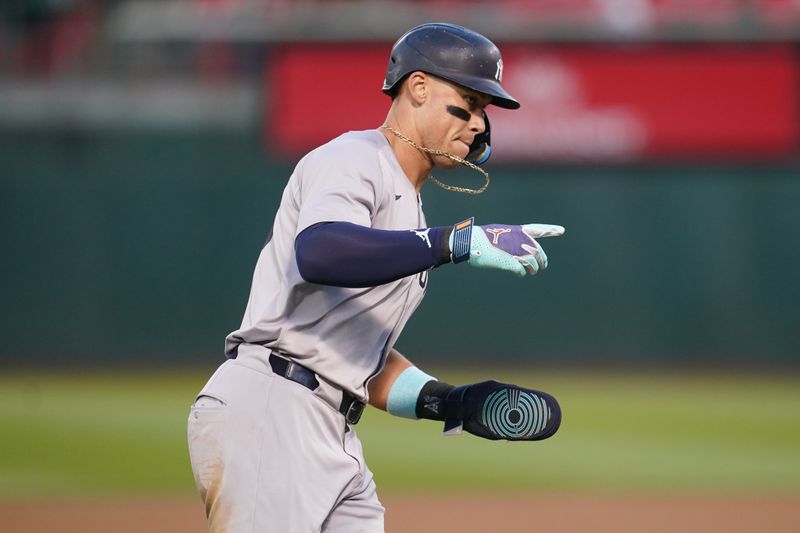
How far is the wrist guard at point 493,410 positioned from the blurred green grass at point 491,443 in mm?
4241

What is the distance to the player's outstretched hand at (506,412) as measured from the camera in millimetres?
3299

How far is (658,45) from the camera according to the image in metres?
15.0

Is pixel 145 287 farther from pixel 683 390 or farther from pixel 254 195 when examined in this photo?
pixel 683 390

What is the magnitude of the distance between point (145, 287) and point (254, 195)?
1772 millimetres

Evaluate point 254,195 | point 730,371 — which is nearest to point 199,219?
point 254,195

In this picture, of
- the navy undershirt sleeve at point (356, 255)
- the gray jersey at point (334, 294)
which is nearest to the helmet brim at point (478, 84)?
the gray jersey at point (334, 294)

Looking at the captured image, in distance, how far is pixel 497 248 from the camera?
2766 mm

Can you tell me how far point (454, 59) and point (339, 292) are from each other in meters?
0.69

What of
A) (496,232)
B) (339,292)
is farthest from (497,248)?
(339,292)

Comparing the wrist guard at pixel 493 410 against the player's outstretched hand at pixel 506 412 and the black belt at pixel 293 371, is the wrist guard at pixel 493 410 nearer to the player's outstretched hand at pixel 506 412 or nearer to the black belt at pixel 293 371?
the player's outstretched hand at pixel 506 412

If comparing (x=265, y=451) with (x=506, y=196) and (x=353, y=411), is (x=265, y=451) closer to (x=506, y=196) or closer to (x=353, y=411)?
(x=353, y=411)

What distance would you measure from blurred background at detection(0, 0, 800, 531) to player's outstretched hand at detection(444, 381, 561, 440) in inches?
402

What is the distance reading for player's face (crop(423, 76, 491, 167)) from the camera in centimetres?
312

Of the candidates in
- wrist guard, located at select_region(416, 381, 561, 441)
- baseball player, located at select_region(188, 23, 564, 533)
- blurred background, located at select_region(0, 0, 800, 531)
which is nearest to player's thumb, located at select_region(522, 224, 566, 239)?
baseball player, located at select_region(188, 23, 564, 533)
